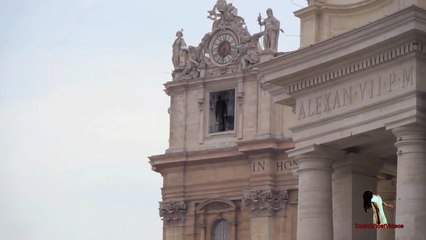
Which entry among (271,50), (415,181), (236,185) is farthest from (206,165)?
(415,181)

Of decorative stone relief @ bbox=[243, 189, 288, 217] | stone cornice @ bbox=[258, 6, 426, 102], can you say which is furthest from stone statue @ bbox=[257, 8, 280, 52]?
stone cornice @ bbox=[258, 6, 426, 102]

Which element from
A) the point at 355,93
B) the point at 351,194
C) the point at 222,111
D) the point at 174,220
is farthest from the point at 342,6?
the point at 174,220

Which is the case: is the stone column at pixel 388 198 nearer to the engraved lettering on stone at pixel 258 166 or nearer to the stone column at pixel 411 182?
the stone column at pixel 411 182

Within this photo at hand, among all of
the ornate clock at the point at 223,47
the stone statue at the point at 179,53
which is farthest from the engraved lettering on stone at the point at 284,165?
the stone statue at the point at 179,53

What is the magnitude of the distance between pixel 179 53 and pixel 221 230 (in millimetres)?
7357

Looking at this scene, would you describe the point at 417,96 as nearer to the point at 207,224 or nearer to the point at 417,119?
the point at 417,119

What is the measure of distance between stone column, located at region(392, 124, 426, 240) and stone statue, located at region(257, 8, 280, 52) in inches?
1102

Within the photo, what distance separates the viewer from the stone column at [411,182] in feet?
88.5

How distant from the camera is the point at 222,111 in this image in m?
57.4

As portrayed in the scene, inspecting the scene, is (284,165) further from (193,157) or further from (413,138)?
(413,138)

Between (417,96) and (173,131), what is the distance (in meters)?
31.7

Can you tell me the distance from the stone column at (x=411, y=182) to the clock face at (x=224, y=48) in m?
29.9

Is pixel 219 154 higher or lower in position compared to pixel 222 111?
lower

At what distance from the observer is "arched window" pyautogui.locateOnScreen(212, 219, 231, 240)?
5669 cm
